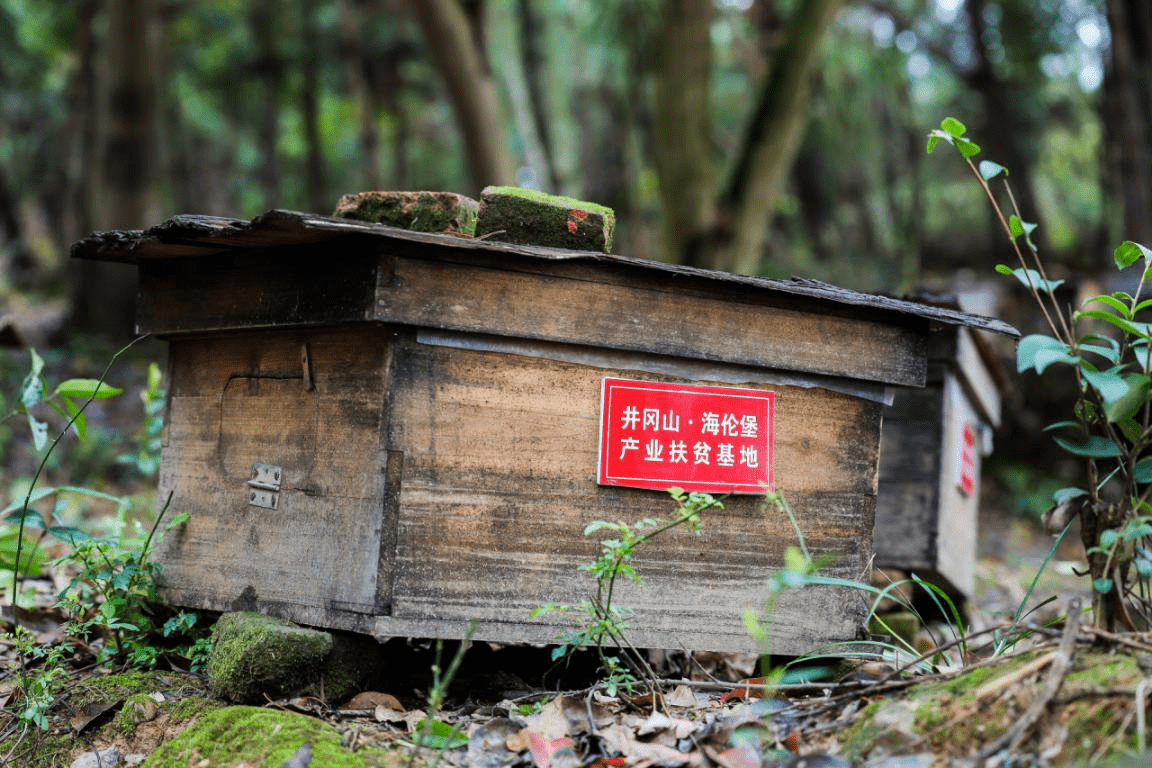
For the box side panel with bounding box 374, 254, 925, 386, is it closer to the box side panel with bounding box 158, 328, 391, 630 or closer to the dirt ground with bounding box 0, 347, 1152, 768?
the box side panel with bounding box 158, 328, 391, 630

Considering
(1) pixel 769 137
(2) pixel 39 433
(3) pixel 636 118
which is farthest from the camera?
(3) pixel 636 118

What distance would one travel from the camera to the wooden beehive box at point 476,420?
2.33 meters

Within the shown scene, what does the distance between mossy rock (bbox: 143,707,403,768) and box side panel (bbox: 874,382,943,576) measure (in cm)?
233

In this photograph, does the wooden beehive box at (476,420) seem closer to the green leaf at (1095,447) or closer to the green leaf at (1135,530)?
the green leaf at (1095,447)

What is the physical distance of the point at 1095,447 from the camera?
6.79 ft

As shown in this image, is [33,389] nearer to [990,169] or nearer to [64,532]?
[64,532]

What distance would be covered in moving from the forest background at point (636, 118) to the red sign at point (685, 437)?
16.7 feet

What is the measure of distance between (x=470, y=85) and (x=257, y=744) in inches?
274

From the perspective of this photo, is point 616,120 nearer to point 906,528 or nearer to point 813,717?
point 906,528

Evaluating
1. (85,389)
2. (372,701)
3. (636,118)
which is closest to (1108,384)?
(372,701)

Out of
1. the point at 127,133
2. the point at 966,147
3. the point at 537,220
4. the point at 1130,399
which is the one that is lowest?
the point at 1130,399

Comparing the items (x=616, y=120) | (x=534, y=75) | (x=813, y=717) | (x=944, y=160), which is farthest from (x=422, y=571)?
(x=944, y=160)

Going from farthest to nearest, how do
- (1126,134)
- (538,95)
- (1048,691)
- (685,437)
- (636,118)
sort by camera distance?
1. (538,95)
2. (636,118)
3. (1126,134)
4. (685,437)
5. (1048,691)

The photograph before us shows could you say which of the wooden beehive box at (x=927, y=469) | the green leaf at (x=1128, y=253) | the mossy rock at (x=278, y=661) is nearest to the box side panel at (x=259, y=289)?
the mossy rock at (x=278, y=661)
